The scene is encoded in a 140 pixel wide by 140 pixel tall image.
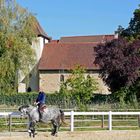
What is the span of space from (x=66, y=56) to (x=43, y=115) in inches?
2217

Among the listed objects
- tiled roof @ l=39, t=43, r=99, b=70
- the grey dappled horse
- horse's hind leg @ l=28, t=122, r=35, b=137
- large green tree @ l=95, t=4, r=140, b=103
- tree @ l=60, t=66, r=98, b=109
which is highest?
tiled roof @ l=39, t=43, r=99, b=70

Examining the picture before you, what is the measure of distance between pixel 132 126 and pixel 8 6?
17.0m

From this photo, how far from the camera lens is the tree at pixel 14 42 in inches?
1483

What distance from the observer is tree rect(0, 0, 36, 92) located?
37.7 m

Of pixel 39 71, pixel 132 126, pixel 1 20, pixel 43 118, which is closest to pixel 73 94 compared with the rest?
pixel 1 20

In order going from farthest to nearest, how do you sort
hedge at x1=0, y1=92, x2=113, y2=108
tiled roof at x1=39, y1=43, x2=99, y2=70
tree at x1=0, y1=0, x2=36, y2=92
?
tiled roof at x1=39, y1=43, x2=99, y2=70, tree at x1=0, y1=0, x2=36, y2=92, hedge at x1=0, y1=92, x2=113, y2=108

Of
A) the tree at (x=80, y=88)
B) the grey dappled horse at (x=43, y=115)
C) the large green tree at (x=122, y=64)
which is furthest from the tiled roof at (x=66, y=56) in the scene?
the grey dappled horse at (x=43, y=115)

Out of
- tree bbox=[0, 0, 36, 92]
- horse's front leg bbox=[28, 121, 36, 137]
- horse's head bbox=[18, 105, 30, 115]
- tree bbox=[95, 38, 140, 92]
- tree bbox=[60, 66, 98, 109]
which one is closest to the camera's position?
horse's front leg bbox=[28, 121, 36, 137]

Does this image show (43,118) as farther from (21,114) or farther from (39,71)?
(39,71)

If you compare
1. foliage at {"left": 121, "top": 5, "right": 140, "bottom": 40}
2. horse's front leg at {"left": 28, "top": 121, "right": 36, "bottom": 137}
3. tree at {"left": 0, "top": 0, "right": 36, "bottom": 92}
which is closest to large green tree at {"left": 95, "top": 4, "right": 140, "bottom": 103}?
tree at {"left": 0, "top": 0, "right": 36, "bottom": 92}

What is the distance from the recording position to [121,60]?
140 feet

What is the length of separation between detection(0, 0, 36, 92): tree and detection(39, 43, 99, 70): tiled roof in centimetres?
3350

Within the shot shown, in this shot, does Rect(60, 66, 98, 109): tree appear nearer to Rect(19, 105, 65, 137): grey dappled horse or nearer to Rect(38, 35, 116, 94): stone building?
Rect(19, 105, 65, 137): grey dappled horse

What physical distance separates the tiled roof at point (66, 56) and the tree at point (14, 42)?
33504 mm
